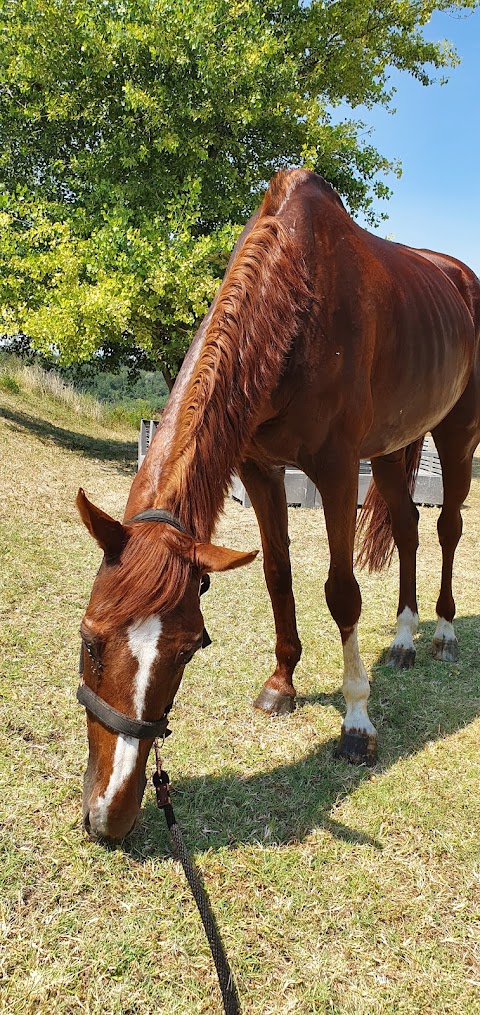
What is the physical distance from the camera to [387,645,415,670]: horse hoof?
3.66m

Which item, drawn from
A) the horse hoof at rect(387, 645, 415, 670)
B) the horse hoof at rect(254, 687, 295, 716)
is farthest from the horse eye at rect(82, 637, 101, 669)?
the horse hoof at rect(387, 645, 415, 670)

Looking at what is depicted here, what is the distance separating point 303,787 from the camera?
2459 millimetres

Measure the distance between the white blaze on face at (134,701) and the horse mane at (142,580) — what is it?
0.04 meters

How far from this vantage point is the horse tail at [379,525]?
4230mm

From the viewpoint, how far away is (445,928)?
1.85 m

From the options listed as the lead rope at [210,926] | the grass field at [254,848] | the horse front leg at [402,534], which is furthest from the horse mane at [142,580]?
the horse front leg at [402,534]

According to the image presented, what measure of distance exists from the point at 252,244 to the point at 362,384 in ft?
2.35

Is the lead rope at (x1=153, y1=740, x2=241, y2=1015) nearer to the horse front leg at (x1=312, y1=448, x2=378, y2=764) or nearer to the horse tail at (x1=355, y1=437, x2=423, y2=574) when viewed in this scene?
the horse front leg at (x1=312, y1=448, x2=378, y2=764)

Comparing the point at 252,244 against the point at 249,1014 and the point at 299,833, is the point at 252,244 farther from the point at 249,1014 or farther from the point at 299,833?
the point at 249,1014

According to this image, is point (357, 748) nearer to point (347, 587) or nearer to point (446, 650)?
point (347, 587)

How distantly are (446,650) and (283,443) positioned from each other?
206 cm

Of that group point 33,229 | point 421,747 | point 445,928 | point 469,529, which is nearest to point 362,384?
point 421,747

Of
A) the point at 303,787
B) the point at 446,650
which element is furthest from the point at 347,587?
the point at 446,650

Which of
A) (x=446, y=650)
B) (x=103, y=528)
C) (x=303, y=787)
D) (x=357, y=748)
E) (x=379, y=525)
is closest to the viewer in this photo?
(x=103, y=528)
